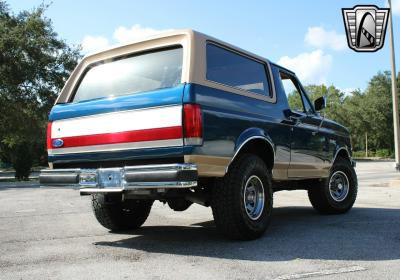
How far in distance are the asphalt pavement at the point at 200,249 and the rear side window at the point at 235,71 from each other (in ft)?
5.74

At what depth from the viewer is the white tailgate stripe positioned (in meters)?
4.54

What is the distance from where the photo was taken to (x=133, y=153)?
4.74 m

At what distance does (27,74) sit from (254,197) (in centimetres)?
2603

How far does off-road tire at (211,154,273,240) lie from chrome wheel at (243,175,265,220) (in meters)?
0.08

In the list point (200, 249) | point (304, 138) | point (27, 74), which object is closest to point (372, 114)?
point (27, 74)

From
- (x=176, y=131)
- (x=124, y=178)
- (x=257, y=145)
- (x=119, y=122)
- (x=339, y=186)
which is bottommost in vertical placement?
(x=339, y=186)

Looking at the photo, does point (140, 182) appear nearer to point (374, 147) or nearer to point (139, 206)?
point (139, 206)

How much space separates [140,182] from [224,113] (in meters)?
1.12

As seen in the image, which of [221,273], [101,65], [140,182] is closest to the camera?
[221,273]

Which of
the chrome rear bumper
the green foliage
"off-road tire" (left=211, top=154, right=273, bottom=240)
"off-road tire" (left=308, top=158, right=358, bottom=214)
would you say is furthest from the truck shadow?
the green foliage

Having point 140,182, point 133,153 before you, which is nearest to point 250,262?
point 140,182

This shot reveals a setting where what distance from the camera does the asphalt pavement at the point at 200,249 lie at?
3.92 metres

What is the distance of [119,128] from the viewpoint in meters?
4.83

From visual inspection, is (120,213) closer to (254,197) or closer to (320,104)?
(254,197)
